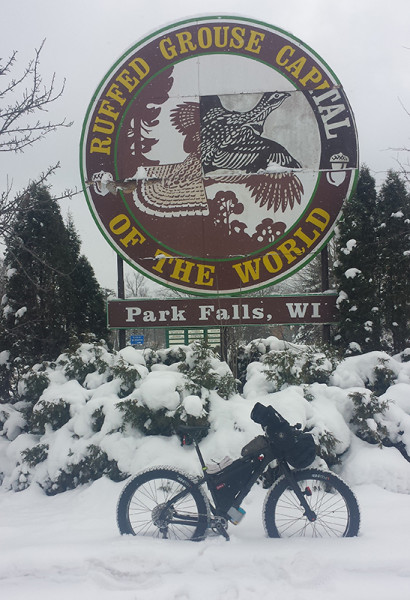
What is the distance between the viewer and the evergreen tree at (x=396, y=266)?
7.43 meters

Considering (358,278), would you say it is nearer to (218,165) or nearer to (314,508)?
(218,165)

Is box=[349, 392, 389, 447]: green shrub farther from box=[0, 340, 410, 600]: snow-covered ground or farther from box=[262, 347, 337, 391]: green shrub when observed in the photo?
box=[262, 347, 337, 391]: green shrub

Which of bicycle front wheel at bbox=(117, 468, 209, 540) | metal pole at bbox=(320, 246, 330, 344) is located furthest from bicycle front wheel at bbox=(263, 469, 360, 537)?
metal pole at bbox=(320, 246, 330, 344)

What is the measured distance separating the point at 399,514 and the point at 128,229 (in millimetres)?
5629

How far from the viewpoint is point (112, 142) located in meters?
8.16

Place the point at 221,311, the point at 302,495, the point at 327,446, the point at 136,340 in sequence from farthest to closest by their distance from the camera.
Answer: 1. the point at 136,340
2. the point at 221,311
3. the point at 327,446
4. the point at 302,495

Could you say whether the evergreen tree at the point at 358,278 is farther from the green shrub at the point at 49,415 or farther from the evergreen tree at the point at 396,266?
the green shrub at the point at 49,415

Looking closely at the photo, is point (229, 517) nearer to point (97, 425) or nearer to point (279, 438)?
point (279, 438)

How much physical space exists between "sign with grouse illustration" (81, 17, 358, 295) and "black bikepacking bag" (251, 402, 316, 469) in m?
→ 4.54

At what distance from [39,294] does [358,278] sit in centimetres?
456

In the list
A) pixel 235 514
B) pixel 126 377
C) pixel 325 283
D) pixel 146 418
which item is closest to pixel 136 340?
pixel 126 377

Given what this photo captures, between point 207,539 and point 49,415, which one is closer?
point 207,539

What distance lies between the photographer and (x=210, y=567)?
10.1ft

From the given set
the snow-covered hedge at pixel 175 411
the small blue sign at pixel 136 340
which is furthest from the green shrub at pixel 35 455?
the small blue sign at pixel 136 340
